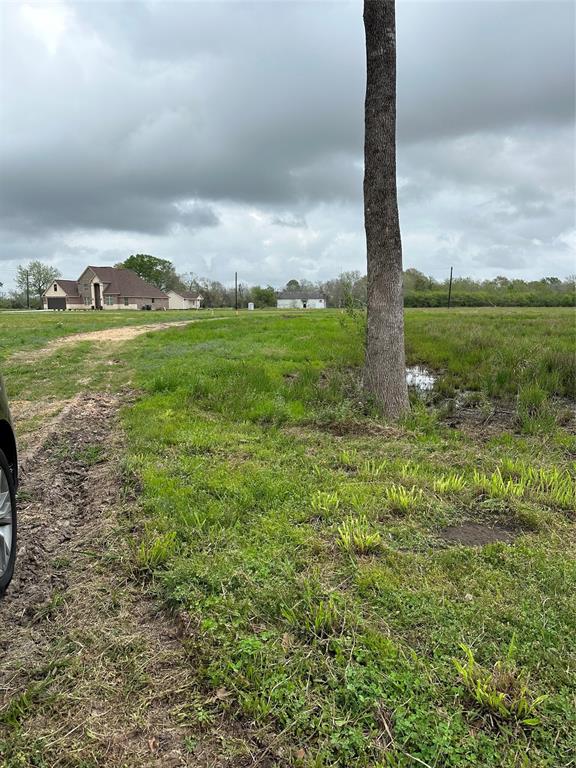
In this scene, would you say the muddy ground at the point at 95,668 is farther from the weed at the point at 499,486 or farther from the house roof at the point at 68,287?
the house roof at the point at 68,287

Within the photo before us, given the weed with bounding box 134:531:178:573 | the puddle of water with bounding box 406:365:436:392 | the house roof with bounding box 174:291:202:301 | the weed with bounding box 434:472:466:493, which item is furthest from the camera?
the house roof with bounding box 174:291:202:301

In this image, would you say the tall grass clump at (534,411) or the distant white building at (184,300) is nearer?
the tall grass clump at (534,411)

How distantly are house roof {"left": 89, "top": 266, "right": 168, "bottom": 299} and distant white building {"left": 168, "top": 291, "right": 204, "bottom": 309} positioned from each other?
8.42 m

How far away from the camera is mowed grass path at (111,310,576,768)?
1.88 m

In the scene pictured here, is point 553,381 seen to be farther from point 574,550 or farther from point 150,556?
point 150,556

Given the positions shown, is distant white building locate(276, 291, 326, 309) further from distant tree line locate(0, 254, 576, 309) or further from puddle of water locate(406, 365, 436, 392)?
puddle of water locate(406, 365, 436, 392)

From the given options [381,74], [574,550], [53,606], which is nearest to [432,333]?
[381,74]

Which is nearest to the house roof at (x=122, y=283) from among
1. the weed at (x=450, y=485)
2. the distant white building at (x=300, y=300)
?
the distant white building at (x=300, y=300)

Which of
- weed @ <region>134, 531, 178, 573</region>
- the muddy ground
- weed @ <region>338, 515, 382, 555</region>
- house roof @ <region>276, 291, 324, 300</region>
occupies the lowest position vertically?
the muddy ground

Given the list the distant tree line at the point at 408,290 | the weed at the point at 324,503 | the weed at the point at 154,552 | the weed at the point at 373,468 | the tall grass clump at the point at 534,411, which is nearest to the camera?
the weed at the point at 154,552

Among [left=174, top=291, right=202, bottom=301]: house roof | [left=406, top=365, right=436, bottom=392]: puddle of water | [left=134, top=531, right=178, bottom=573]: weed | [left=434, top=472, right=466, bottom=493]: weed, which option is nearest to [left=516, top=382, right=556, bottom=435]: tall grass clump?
[left=406, top=365, right=436, bottom=392]: puddle of water

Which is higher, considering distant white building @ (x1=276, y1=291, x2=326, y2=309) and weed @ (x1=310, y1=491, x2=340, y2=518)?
distant white building @ (x1=276, y1=291, x2=326, y2=309)

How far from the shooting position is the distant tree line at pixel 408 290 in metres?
72.8

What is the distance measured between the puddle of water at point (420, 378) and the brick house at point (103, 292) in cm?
7751
